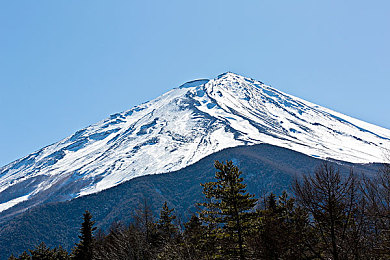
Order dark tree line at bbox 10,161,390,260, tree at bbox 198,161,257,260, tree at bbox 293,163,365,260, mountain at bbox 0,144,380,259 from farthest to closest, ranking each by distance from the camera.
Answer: mountain at bbox 0,144,380,259 → tree at bbox 198,161,257,260 → dark tree line at bbox 10,161,390,260 → tree at bbox 293,163,365,260

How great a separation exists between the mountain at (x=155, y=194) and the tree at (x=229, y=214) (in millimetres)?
129749

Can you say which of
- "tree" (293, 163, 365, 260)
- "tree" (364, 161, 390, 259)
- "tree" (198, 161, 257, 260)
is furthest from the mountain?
"tree" (293, 163, 365, 260)

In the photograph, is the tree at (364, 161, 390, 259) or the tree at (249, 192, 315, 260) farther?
the tree at (249, 192, 315, 260)

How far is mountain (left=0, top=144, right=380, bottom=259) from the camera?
147125 mm

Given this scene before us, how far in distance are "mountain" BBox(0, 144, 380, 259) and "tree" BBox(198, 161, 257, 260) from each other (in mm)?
129749

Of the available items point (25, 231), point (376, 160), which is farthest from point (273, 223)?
point (376, 160)

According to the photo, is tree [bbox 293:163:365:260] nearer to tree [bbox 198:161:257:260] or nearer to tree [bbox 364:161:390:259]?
tree [bbox 364:161:390:259]

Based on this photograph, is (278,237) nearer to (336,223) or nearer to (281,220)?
(336,223)

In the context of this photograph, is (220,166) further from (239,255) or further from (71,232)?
(71,232)

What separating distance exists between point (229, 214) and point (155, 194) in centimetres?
14968

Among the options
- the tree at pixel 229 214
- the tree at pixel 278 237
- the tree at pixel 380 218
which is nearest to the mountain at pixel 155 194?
the tree at pixel 229 214

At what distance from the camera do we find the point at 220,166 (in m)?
15.8

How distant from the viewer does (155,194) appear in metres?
161

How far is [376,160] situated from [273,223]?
18308cm
